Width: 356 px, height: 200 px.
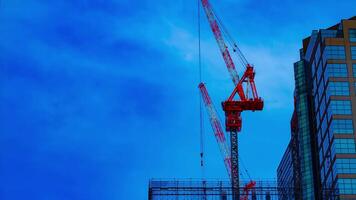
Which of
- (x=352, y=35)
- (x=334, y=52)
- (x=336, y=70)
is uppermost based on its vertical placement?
(x=352, y=35)

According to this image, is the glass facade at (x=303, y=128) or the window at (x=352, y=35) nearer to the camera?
the window at (x=352, y=35)

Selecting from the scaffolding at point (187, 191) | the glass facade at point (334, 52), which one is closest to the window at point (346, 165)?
the glass facade at point (334, 52)

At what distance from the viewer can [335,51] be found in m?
150

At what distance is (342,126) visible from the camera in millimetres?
145000

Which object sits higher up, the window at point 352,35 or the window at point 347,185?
the window at point 352,35

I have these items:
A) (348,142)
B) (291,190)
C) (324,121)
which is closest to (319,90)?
(324,121)

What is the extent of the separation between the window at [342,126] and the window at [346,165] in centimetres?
506

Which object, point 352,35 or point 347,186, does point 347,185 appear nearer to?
point 347,186

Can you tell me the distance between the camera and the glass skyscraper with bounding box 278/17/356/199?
142875mm

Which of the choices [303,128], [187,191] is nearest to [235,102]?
[303,128]

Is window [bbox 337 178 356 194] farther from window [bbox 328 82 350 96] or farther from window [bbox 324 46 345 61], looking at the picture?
window [bbox 324 46 345 61]

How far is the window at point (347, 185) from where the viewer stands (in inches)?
5446

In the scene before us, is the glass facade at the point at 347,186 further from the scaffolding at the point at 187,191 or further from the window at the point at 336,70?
the scaffolding at the point at 187,191

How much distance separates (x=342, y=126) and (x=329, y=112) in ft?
14.5
